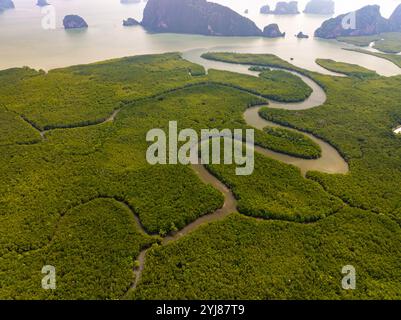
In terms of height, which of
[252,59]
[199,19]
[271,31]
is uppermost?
[199,19]

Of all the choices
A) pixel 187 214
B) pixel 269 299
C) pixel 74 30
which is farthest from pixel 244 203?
pixel 74 30

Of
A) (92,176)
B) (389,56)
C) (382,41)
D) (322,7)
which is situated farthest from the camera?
(322,7)

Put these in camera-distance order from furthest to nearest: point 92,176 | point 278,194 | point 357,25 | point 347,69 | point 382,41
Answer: point 357,25
point 382,41
point 347,69
point 92,176
point 278,194

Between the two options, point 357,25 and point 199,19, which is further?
point 357,25

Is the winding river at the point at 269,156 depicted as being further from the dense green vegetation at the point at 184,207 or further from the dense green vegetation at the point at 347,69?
the dense green vegetation at the point at 347,69

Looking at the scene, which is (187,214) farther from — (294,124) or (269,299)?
(294,124)

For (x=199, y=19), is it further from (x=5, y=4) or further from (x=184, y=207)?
(x=5, y=4)

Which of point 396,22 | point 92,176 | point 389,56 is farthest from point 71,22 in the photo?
point 396,22

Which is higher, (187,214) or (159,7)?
(159,7)
